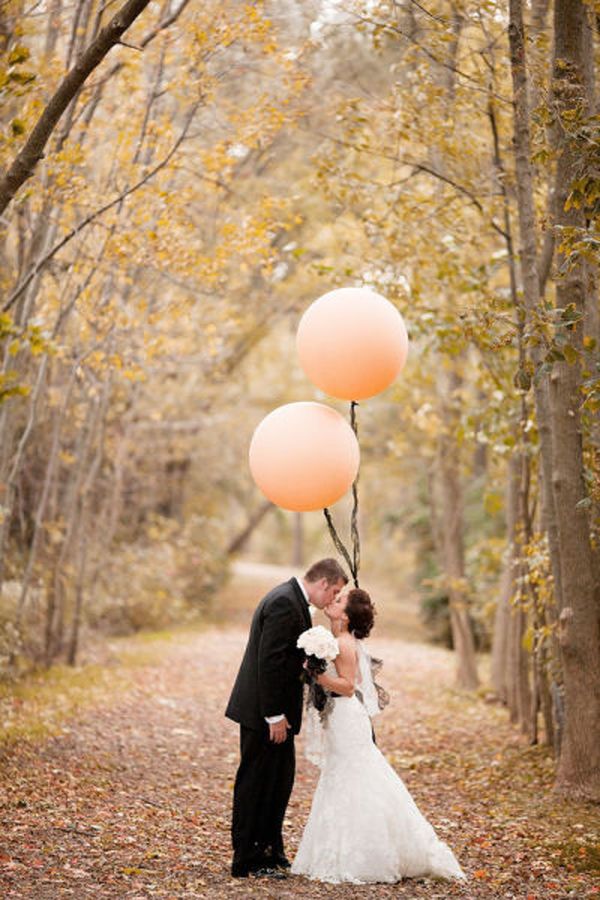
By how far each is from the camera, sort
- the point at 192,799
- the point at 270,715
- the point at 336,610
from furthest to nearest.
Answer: the point at 192,799
the point at 336,610
the point at 270,715

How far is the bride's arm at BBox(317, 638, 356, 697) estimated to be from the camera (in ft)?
18.0

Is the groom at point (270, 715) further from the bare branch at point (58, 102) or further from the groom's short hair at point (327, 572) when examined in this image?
the bare branch at point (58, 102)

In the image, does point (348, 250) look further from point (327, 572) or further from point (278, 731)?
point (278, 731)

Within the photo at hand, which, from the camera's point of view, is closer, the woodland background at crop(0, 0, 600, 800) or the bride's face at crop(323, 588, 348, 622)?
the bride's face at crop(323, 588, 348, 622)

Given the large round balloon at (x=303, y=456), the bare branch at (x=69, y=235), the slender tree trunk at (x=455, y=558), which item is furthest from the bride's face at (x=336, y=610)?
the slender tree trunk at (x=455, y=558)

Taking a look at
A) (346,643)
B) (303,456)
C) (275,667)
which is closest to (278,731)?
(275,667)

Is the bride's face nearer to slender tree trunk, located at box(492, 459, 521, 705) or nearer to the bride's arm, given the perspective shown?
the bride's arm

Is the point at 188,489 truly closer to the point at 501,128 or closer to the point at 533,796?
the point at 501,128

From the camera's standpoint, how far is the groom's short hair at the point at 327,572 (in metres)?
5.46

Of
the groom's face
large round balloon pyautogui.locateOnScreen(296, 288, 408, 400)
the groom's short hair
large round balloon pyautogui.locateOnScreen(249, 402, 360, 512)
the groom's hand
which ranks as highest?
large round balloon pyautogui.locateOnScreen(296, 288, 408, 400)

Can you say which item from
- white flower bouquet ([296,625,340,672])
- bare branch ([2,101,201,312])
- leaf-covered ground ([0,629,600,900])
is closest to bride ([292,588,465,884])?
leaf-covered ground ([0,629,600,900])

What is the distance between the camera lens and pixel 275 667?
→ 213 inches

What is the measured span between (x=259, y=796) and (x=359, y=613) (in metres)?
1.12

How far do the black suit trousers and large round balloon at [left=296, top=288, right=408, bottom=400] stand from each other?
6.40 feet
